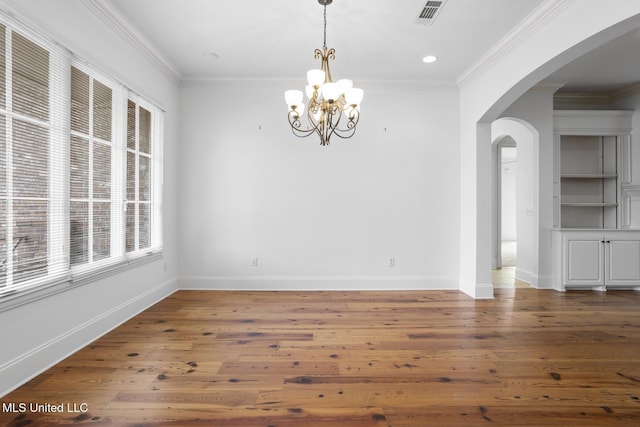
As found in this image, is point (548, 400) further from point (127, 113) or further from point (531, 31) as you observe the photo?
point (127, 113)

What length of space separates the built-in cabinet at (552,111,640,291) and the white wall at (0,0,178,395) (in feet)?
18.5

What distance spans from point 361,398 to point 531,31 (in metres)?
3.64

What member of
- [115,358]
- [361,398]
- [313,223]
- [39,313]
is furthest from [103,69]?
[361,398]

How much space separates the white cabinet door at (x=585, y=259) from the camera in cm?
489

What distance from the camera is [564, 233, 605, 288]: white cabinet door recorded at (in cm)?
489

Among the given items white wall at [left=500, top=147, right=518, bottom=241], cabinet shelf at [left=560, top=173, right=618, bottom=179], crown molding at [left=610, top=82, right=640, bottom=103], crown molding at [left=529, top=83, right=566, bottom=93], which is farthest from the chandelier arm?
white wall at [left=500, top=147, right=518, bottom=241]

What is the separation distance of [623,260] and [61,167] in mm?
6776

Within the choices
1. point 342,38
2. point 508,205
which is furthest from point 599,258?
point 508,205

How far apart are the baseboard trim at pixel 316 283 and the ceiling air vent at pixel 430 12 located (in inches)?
128

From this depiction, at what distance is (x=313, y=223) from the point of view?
16.3ft

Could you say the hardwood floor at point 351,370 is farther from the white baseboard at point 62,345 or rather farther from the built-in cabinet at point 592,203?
the built-in cabinet at point 592,203

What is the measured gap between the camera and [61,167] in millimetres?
2645

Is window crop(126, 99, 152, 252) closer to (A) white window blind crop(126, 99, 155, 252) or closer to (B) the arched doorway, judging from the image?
(A) white window blind crop(126, 99, 155, 252)

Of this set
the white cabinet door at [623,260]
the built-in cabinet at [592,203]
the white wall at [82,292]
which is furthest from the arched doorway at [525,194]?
the white wall at [82,292]
